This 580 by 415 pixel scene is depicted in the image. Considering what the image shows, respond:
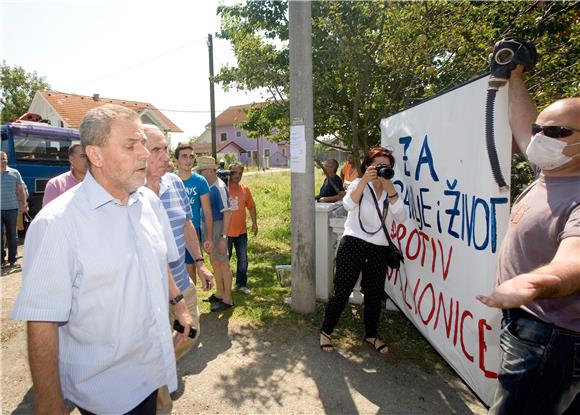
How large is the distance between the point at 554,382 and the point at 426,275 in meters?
1.54

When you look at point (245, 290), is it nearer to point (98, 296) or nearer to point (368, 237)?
point (368, 237)

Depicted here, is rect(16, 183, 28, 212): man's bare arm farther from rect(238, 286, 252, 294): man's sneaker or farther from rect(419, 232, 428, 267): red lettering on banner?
rect(419, 232, 428, 267): red lettering on banner

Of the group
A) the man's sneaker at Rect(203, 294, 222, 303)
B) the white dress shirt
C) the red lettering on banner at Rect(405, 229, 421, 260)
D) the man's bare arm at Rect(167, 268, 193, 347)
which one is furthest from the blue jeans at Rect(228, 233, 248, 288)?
the white dress shirt

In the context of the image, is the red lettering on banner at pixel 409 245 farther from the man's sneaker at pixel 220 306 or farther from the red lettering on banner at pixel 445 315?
the man's sneaker at pixel 220 306

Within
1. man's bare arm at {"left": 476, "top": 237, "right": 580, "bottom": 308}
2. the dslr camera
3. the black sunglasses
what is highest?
the black sunglasses

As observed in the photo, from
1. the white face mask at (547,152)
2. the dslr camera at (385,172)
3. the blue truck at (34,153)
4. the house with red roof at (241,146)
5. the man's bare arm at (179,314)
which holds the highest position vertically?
the house with red roof at (241,146)

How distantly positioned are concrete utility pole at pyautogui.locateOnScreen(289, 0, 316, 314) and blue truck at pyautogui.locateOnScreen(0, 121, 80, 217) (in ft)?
26.3

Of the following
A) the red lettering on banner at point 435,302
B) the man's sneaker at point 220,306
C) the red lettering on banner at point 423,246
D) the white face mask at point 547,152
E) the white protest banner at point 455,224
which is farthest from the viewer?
the man's sneaker at point 220,306

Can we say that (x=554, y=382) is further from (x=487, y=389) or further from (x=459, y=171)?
(x=459, y=171)

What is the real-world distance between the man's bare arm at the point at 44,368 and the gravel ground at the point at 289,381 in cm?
156

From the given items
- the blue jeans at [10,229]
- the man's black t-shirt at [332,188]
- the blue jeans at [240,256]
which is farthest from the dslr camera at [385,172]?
the blue jeans at [10,229]

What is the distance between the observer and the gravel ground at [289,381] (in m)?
2.74

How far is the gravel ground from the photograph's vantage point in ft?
8.98

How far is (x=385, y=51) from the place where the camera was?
4.71 m
